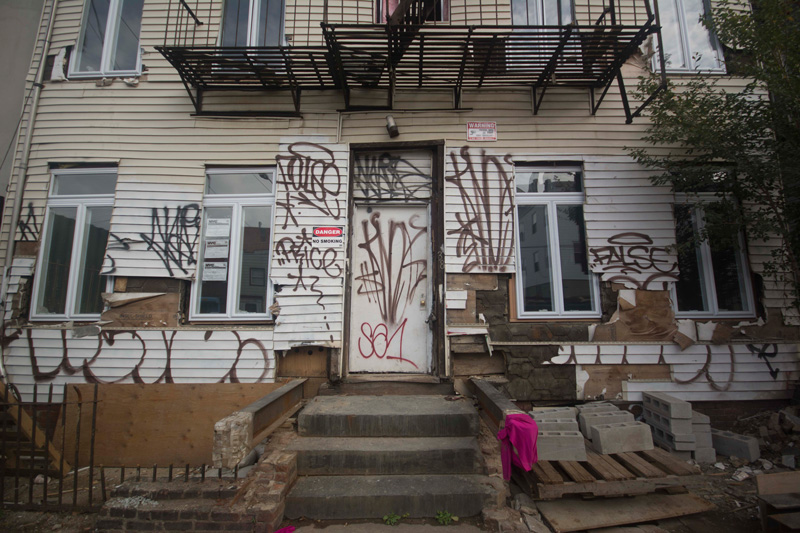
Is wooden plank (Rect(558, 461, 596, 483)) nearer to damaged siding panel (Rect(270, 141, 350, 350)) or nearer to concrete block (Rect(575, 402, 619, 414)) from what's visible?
concrete block (Rect(575, 402, 619, 414))

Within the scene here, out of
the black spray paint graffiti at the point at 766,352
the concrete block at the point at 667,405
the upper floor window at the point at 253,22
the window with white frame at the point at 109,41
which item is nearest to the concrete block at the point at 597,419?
the concrete block at the point at 667,405

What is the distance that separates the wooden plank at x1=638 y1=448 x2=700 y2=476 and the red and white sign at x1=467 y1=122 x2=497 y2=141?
4169 millimetres

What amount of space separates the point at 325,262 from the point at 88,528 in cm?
360

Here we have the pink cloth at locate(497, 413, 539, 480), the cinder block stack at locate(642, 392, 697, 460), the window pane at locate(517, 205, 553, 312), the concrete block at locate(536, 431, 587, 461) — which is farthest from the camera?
the window pane at locate(517, 205, 553, 312)

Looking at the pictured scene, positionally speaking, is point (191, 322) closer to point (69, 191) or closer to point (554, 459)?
point (69, 191)

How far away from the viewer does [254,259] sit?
17.3 ft

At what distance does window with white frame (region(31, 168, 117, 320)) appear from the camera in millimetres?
5250

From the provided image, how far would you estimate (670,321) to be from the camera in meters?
4.92

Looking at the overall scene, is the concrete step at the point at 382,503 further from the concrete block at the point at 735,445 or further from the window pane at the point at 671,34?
the window pane at the point at 671,34

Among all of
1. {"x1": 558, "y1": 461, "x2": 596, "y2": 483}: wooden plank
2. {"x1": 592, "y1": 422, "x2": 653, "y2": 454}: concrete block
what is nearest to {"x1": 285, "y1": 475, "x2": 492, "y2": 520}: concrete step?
{"x1": 558, "y1": 461, "x2": 596, "y2": 483}: wooden plank

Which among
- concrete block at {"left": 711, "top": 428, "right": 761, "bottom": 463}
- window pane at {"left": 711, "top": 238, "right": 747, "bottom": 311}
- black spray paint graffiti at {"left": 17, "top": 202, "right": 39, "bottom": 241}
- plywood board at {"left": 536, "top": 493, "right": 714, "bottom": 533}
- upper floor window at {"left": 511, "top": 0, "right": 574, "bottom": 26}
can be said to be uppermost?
upper floor window at {"left": 511, "top": 0, "right": 574, "bottom": 26}

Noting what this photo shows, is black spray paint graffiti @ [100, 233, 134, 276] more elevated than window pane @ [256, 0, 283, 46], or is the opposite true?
window pane @ [256, 0, 283, 46]

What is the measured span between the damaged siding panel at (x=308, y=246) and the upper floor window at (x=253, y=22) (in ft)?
6.14

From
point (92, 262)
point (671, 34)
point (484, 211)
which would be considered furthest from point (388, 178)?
point (671, 34)
